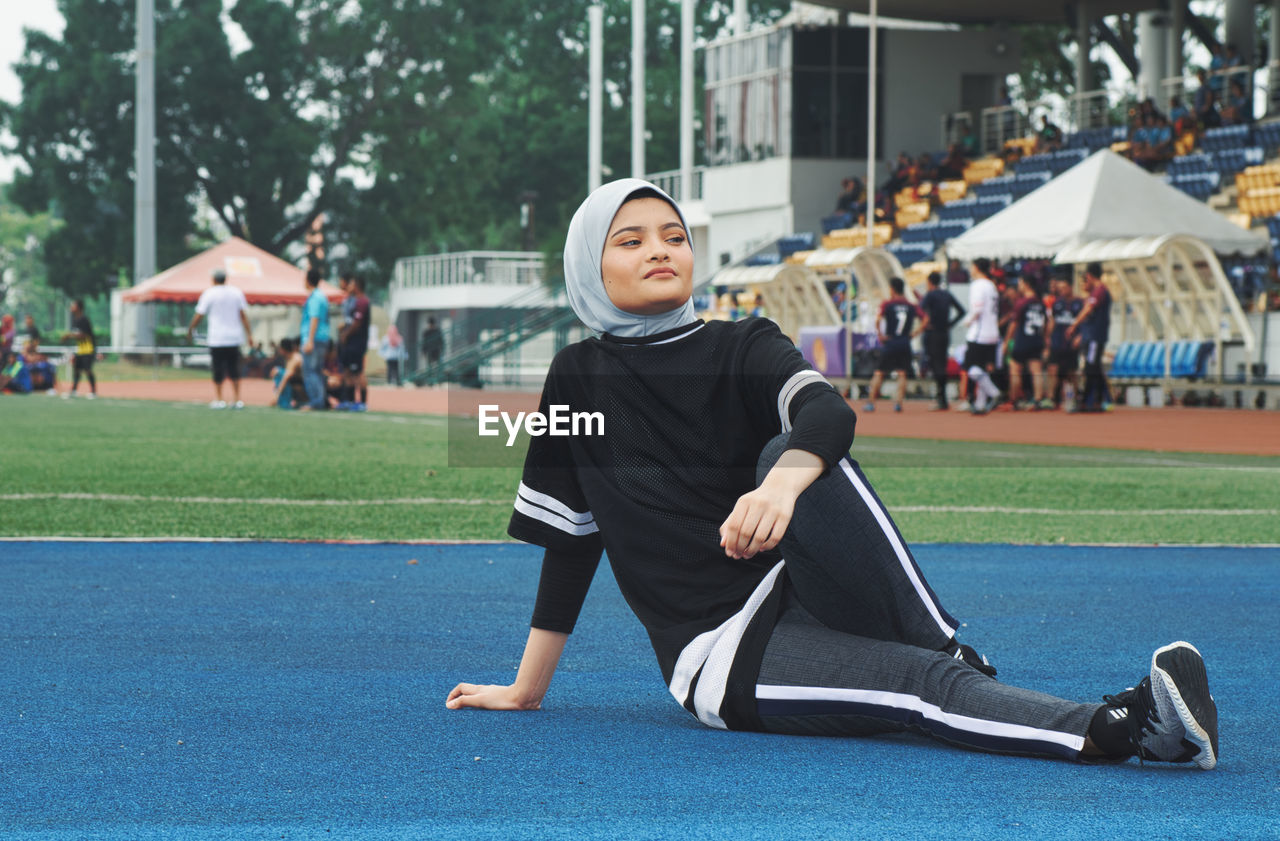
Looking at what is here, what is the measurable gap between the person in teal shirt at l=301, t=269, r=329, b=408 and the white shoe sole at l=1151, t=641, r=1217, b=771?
17018mm

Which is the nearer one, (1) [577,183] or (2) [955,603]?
(2) [955,603]

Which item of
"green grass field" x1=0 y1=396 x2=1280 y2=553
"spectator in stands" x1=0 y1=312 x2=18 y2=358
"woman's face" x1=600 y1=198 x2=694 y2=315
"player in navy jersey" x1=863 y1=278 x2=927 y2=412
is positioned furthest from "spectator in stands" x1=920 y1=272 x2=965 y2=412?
"woman's face" x1=600 y1=198 x2=694 y2=315

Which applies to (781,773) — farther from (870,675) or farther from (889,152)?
(889,152)

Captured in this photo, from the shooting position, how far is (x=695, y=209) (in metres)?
Result: 50.5

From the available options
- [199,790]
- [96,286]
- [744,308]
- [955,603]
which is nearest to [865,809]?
[199,790]

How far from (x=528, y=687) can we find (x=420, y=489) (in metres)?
6.92

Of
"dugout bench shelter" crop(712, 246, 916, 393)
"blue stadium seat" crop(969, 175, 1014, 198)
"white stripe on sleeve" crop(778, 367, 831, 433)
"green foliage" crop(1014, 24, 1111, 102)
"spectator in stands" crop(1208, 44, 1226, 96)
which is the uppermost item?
"green foliage" crop(1014, 24, 1111, 102)

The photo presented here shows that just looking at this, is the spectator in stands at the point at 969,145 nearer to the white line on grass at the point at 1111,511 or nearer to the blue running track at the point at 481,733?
the white line on grass at the point at 1111,511

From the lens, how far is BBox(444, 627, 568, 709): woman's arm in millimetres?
3693

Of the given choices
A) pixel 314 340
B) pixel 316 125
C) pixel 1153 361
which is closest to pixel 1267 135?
pixel 1153 361

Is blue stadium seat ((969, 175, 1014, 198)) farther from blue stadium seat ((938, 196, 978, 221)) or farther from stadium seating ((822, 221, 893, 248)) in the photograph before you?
stadium seating ((822, 221, 893, 248))

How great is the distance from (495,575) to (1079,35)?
37.3m

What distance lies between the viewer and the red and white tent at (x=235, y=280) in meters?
37.8

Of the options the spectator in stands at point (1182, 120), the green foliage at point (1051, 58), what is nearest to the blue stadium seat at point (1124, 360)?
the spectator in stands at point (1182, 120)
